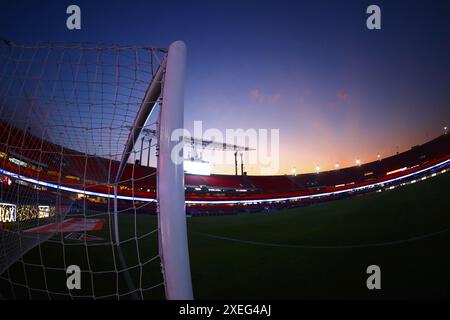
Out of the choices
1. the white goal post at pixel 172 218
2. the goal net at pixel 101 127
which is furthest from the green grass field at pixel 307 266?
the white goal post at pixel 172 218

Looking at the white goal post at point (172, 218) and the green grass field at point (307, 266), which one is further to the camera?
the green grass field at point (307, 266)

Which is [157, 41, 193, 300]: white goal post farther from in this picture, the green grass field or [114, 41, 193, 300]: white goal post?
the green grass field

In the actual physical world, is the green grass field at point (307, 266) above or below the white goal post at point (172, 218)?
below

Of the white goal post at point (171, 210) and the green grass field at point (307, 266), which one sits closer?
the white goal post at point (171, 210)

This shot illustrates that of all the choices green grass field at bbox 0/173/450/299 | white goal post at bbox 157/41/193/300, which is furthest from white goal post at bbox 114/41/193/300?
green grass field at bbox 0/173/450/299

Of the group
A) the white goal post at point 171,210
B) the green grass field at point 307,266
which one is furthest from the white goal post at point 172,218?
the green grass field at point 307,266

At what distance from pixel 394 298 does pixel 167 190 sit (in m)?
2.26

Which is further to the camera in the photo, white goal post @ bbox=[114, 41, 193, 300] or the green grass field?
the green grass field

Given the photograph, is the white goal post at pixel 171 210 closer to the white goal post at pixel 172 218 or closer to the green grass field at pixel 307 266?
the white goal post at pixel 172 218

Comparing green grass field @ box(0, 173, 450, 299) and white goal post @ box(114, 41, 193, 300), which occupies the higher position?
white goal post @ box(114, 41, 193, 300)

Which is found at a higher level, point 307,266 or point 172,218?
point 172,218

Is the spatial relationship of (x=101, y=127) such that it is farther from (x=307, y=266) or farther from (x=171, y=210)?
(x=307, y=266)

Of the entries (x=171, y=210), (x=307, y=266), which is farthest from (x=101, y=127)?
(x=307, y=266)

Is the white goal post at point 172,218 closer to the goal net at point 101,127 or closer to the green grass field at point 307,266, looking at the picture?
the goal net at point 101,127
